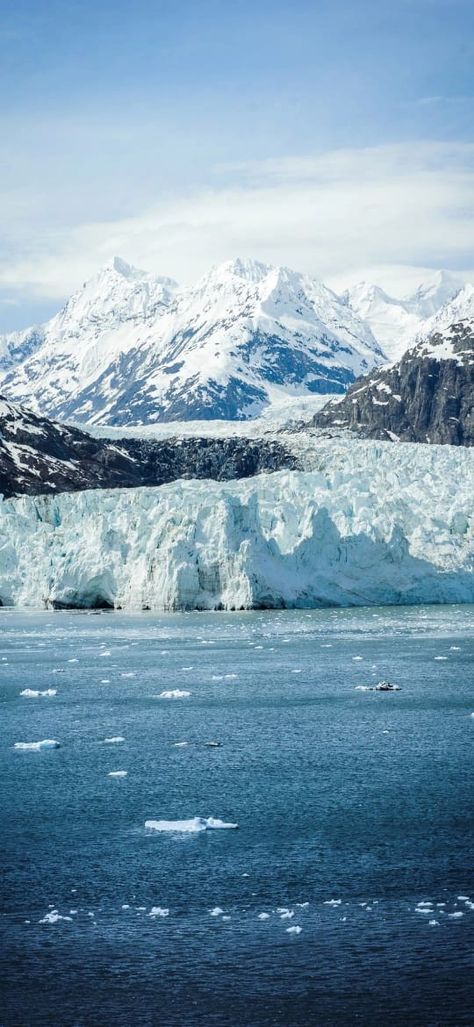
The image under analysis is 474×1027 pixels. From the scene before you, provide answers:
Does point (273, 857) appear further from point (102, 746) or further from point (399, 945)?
point (102, 746)

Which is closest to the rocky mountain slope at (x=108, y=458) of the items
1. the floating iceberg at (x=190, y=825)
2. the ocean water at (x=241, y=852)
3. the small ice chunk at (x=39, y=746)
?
the ocean water at (x=241, y=852)

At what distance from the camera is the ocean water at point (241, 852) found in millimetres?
10062

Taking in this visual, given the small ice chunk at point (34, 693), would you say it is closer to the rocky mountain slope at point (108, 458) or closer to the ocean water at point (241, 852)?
the ocean water at point (241, 852)

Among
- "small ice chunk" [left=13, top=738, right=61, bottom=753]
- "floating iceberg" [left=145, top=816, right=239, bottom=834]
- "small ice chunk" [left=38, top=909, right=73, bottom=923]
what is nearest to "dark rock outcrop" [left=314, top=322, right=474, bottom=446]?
"small ice chunk" [left=13, top=738, right=61, bottom=753]

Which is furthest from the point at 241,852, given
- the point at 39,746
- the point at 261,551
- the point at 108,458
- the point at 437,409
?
the point at 437,409

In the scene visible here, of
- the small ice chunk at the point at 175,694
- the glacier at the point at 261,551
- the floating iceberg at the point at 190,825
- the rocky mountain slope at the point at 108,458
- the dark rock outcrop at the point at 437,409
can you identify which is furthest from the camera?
the dark rock outcrop at the point at 437,409

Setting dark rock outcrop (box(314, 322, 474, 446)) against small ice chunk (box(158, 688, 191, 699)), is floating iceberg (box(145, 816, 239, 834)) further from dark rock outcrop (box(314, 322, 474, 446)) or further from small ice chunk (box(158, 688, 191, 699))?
dark rock outcrop (box(314, 322, 474, 446))

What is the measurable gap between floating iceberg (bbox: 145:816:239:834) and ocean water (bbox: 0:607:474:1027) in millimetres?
119

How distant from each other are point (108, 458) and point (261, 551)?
81.6 meters

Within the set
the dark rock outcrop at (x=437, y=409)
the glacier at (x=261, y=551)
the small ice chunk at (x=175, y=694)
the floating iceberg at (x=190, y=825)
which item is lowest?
the floating iceberg at (x=190, y=825)

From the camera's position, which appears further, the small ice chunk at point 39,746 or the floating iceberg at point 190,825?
the small ice chunk at point 39,746

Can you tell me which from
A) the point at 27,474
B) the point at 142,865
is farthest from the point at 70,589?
the point at 27,474

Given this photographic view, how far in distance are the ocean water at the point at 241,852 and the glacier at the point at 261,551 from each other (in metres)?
17.8

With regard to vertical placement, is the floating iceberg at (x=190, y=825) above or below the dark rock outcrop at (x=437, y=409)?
below
